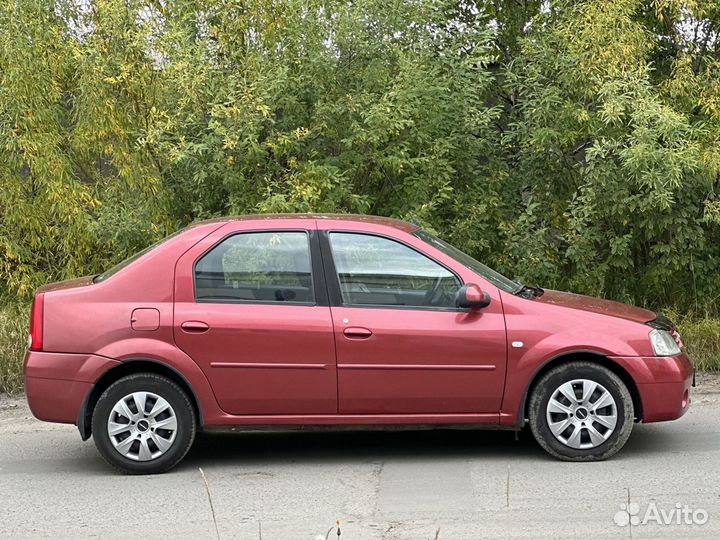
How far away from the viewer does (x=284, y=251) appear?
24.5 feet

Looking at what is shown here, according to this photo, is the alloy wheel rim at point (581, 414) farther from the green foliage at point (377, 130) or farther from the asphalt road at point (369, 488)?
the green foliage at point (377, 130)

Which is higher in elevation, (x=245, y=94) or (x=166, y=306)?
(x=245, y=94)

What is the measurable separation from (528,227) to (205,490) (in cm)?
535

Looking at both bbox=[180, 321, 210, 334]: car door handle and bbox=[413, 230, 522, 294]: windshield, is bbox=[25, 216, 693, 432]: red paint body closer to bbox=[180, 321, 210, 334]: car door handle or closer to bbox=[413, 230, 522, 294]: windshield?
bbox=[180, 321, 210, 334]: car door handle

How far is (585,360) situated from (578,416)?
359 millimetres

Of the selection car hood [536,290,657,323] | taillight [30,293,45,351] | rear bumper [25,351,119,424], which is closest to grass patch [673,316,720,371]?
car hood [536,290,657,323]

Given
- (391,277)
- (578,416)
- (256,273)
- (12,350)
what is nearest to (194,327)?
(256,273)

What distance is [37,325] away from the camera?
7.38 metres

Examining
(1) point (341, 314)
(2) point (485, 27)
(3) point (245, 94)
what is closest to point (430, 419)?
(1) point (341, 314)

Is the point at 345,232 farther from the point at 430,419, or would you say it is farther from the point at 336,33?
the point at 336,33

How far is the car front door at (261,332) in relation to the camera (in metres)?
7.25

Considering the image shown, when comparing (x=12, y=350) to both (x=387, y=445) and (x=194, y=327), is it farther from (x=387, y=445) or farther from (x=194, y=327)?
(x=387, y=445)

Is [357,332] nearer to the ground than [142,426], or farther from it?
farther from it

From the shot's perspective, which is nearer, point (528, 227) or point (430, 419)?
point (430, 419)
